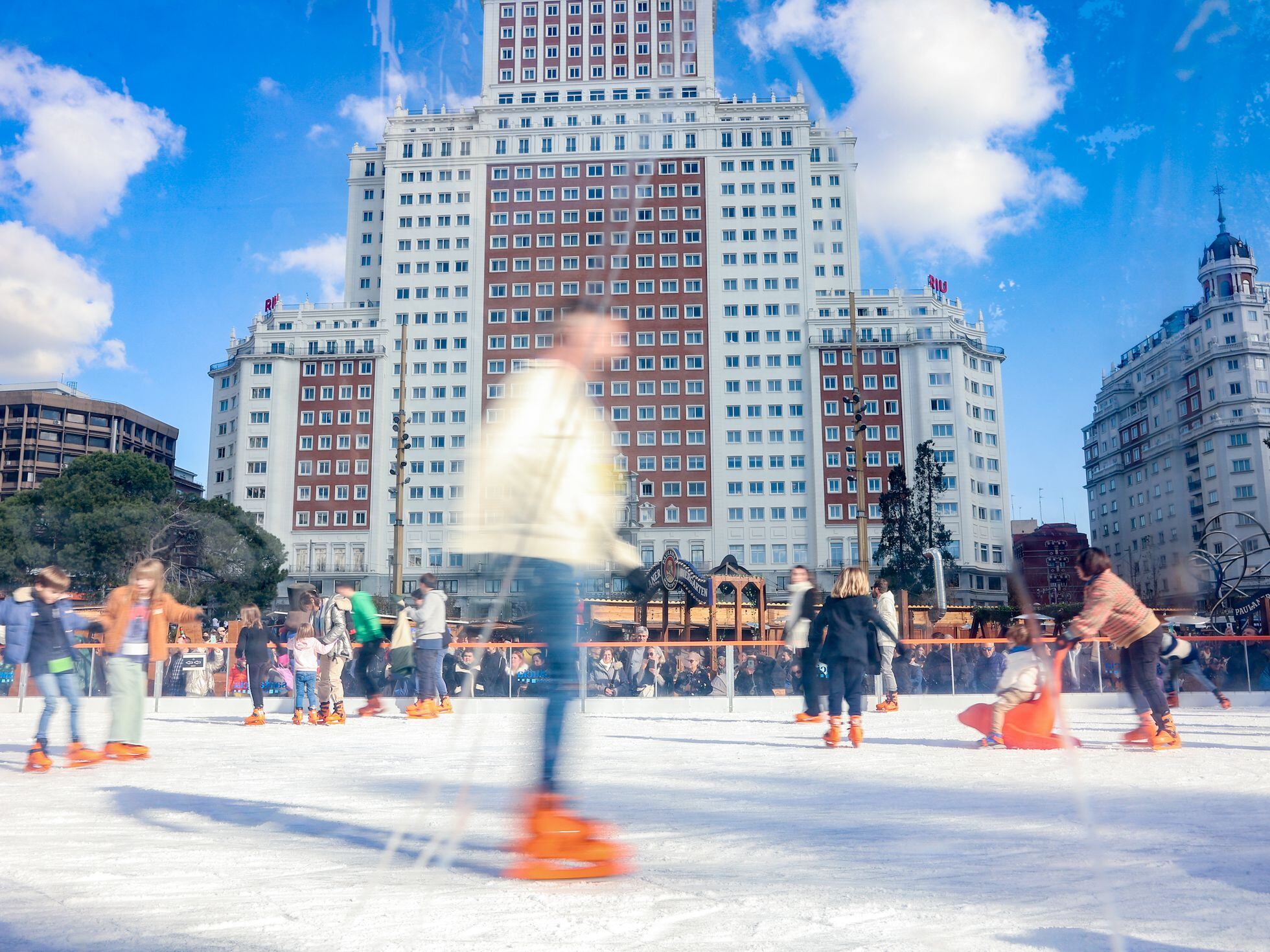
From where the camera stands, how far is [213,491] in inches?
3302

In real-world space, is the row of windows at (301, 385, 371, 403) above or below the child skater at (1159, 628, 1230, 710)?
above

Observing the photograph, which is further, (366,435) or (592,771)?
(366,435)

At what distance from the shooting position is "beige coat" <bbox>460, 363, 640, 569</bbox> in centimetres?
337

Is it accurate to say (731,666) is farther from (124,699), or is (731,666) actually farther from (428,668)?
(124,699)

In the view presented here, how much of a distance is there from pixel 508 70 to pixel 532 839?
298ft

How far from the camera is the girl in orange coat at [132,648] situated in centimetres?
691

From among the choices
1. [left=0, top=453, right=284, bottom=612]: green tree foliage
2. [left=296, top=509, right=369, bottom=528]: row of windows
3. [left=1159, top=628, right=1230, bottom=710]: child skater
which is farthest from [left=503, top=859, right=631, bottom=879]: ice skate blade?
[left=296, top=509, right=369, bottom=528]: row of windows

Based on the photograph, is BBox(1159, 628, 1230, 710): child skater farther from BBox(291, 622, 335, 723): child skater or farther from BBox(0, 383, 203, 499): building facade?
BBox(0, 383, 203, 499): building facade

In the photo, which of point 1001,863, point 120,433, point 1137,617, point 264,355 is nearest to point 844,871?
point 1001,863

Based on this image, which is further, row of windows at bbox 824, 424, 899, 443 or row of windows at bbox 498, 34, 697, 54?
row of windows at bbox 824, 424, 899, 443

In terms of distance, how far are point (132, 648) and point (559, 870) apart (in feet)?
17.3

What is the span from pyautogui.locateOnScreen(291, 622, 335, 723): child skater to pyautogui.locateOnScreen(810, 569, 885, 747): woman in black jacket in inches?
254

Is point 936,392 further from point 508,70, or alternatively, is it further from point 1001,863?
point 1001,863

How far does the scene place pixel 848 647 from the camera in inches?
307
